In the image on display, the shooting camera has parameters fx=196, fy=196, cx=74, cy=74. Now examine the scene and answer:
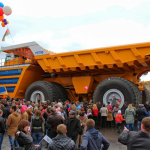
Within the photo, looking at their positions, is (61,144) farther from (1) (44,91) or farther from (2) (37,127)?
(1) (44,91)

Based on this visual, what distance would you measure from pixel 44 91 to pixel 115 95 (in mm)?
4550

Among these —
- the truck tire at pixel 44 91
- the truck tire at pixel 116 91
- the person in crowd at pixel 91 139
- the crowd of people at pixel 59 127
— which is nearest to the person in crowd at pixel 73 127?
the crowd of people at pixel 59 127

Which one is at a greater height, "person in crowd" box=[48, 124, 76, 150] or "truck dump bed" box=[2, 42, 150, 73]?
"truck dump bed" box=[2, 42, 150, 73]

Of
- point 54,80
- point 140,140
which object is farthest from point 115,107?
point 140,140

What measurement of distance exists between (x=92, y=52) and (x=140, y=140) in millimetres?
8635

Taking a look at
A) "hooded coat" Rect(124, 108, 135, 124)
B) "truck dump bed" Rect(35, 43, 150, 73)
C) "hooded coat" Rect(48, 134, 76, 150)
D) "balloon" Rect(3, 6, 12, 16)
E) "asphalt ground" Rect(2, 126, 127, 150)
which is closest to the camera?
"hooded coat" Rect(48, 134, 76, 150)

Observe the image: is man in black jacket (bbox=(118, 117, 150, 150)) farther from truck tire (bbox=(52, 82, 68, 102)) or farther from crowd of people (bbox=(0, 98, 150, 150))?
truck tire (bbox=(52, 82, 68, 102))

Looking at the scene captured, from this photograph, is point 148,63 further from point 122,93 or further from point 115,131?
point 115,131

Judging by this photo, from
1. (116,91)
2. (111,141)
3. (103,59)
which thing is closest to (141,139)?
(111,141)

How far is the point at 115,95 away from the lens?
34.7ft

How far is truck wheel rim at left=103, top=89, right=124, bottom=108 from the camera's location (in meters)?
10.2

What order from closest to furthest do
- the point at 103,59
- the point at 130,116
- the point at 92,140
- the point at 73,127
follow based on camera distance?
the point at 92,140 < the point at 73,127 < the point at 130,116 < the point at 103,59

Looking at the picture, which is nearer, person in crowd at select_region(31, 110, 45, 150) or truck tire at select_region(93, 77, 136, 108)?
person in crowd at select_region(31, 110, 45, 150)

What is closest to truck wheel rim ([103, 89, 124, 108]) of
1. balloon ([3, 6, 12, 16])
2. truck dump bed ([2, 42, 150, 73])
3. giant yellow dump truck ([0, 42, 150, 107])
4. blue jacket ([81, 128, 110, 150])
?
giant yellow dump truck ([0, 42, 150, 107])
